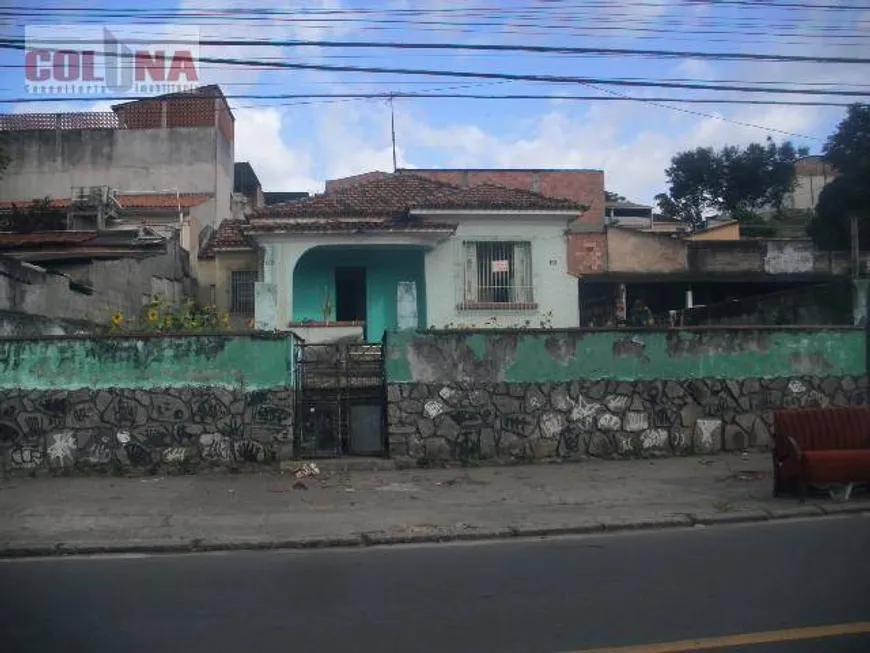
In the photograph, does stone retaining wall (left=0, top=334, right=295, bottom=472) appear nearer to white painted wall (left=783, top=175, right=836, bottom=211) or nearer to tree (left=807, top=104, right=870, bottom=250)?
tree (left=807, top=104, right=870, bottom=250)

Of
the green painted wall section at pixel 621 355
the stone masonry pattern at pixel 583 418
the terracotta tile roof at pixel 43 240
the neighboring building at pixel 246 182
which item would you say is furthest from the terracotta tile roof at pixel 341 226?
the neighboring building at pixel 246 182

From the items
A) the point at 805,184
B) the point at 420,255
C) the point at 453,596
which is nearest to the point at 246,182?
the point at 420,255

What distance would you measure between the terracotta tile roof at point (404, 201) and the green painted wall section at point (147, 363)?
7157 millimetres

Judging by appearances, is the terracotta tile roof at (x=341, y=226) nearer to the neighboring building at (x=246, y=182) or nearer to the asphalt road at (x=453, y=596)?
the asphalt road at (x=453, y=596)

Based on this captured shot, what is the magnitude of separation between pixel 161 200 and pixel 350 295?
467 inches

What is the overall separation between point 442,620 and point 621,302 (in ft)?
75.9

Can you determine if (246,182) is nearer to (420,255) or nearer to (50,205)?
(50,205)

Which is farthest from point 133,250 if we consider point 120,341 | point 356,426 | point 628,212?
point 628,212

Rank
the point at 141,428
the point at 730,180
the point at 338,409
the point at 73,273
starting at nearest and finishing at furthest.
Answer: the point at 141,428 < the point at 338,409 < the point at 73,273 < the point at 730,180

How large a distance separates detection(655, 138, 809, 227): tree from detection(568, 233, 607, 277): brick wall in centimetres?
2995

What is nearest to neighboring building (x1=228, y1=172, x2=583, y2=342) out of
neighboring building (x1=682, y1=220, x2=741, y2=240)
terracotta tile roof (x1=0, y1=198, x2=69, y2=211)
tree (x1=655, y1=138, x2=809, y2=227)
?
terracotta tile roof (x1=0, y1=198, x2=69, y2=211)

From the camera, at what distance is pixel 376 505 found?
10164 mm

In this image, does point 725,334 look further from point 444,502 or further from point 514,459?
point 444,502

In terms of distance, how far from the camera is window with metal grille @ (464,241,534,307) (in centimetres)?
2005
